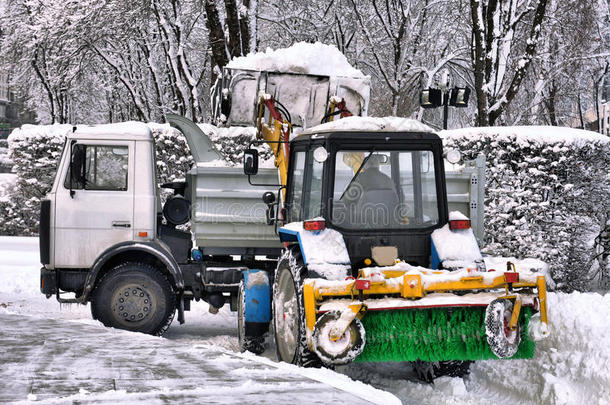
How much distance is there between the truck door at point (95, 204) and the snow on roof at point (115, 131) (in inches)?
3.5

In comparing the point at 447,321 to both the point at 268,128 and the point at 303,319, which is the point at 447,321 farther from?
the point at 268,128

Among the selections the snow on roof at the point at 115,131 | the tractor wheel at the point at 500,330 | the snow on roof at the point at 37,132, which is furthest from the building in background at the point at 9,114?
the tractor wheel at the point at 500,330

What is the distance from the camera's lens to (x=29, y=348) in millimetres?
6766

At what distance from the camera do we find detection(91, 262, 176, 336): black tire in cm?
875

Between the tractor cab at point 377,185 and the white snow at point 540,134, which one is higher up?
the white snow at point 540,134

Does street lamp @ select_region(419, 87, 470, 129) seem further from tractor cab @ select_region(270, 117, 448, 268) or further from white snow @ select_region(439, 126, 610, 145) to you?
tractor cab @ select_region(270, 117, 448, 268)

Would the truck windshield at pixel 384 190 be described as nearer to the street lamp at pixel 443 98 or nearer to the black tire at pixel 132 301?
the black tire at pixel 132 301

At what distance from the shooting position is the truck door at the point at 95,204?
8.95 metres

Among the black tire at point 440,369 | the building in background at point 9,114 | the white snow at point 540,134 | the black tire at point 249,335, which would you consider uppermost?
the building in background at point 9,114

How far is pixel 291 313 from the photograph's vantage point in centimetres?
703

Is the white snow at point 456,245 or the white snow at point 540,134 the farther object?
the white snow at point 540,134

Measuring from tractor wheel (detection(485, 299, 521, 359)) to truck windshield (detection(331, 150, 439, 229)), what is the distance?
131 cm

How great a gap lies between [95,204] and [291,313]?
3130mm

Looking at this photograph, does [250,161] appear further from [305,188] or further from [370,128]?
[370,128]
